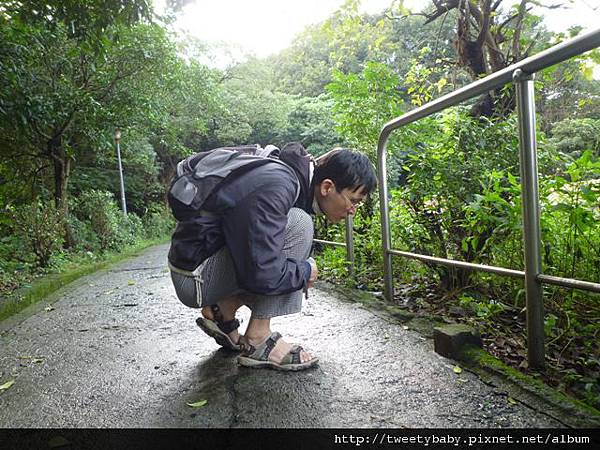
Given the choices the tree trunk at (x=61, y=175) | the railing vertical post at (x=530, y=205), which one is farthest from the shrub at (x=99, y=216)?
the railing vertical post at (x=530, y=205)

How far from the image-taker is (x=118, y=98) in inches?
296

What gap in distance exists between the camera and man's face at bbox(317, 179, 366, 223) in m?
1.85

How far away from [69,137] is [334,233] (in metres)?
5.76

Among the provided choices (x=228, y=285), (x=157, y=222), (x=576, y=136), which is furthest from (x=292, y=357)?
(x=157, y=222)

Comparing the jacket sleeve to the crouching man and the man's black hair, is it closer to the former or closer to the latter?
the crouching man

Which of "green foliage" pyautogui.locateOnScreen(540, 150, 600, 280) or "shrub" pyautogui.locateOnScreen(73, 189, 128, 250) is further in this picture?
"shrub" pyautogui.locateOnScreen(73, 189, 128, 250)

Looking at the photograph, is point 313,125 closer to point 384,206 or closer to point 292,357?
point 384,206

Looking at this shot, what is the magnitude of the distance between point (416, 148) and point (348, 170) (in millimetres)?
1091

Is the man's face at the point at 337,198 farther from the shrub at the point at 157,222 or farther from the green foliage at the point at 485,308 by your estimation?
the shrub at the point at 157,222

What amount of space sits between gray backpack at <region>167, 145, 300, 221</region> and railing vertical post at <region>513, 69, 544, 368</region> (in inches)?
32.6

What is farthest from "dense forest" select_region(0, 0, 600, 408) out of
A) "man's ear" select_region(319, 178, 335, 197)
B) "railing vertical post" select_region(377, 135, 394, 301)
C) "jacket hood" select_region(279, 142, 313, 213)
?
"jacket hood" select_region(279, 142, 313, 213)

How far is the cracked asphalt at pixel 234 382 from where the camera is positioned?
1.35 metres

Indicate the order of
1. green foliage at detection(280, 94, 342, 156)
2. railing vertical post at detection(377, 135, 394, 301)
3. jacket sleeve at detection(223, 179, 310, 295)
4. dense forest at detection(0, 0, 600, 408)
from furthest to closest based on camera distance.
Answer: green foliage at detection(280, 94, 342, 156), railing vertical post at detection(377, 135, 394, 301), dense forest at detection(0, 0, 600, 408), jacket sleeve at detection(223, 179, 310, 295)

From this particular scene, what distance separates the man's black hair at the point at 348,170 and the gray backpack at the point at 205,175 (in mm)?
193
